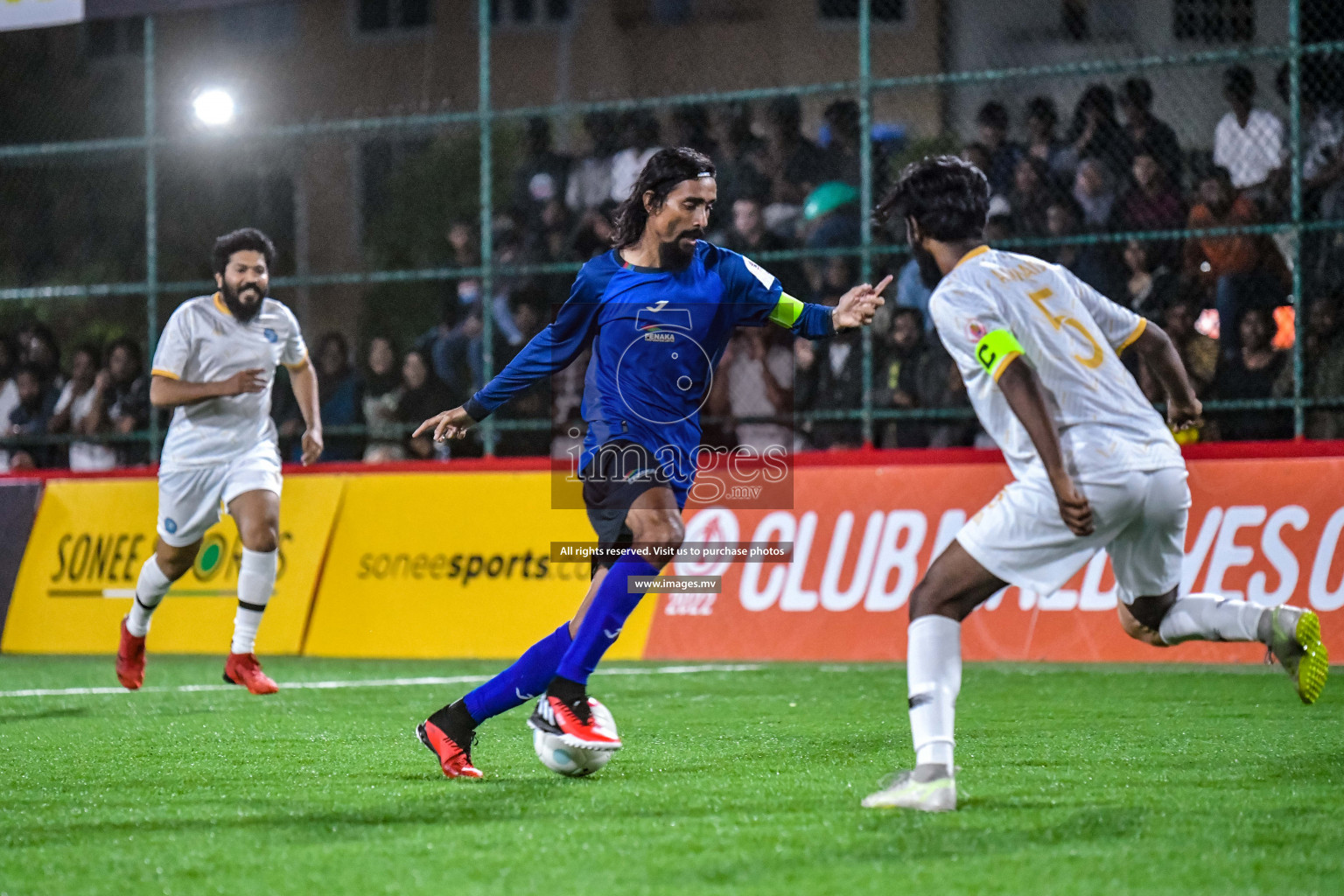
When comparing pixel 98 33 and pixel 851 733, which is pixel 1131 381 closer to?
pixel 851 733

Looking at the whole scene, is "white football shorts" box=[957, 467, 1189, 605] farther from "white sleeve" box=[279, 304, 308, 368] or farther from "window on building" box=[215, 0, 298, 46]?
"window on building" box=[215, 0, 298, 46]

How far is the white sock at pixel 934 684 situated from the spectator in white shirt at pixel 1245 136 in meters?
7.10

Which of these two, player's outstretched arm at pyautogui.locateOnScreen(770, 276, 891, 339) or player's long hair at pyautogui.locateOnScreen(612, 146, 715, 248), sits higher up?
player's long hair at pyautogui.locateOnScreen(612, 146, 715, 248)

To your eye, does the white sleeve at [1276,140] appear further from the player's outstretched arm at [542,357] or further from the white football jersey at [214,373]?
the player's outstretched arm at [542,357]

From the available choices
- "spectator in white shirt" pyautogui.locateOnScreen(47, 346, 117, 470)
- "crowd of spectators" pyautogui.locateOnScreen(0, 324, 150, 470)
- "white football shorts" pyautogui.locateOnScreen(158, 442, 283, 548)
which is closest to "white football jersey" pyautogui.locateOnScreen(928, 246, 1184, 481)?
"white football shorts" pyautogui.locateOnScreen(158, 442, 283, 548)

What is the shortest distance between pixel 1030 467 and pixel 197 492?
6.09 metres

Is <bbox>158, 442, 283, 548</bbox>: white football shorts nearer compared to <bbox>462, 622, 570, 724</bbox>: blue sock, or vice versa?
<bbox>462, 622, 570, 724</bbox>: blue sock

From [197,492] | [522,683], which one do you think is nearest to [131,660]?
[197,492]

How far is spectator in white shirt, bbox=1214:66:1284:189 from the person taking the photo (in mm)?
11523

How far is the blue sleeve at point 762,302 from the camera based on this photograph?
21.9 feet

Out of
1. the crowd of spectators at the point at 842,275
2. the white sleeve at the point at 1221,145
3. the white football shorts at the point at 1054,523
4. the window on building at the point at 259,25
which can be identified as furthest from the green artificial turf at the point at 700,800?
the window on building at the point at 259,25

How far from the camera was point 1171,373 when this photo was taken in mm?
5855

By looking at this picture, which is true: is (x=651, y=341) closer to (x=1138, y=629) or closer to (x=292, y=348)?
(x=1138, y=629)

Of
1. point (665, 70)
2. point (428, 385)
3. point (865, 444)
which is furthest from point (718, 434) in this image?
point (665, 70)
